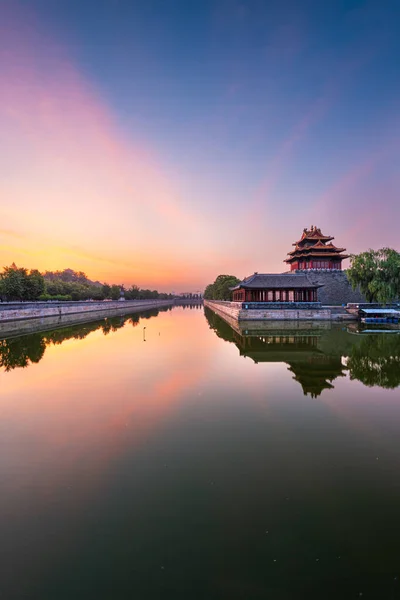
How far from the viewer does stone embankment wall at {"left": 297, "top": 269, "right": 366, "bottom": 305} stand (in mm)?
52031

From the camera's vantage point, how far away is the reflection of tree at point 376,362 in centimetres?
1191

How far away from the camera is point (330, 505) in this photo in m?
4.55

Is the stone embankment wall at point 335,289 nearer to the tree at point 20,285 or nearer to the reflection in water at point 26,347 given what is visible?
the reflection in water at point 26,347

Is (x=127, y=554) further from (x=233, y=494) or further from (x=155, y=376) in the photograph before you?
(x=155, y=376)

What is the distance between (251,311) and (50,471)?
31.1m

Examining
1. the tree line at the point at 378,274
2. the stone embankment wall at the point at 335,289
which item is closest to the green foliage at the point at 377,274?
the tree line at the point at 378,274

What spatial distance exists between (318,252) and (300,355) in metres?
42.0

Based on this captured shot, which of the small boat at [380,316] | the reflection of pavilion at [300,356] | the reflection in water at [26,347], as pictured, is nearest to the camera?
the reflection of pavilion at [300,356]

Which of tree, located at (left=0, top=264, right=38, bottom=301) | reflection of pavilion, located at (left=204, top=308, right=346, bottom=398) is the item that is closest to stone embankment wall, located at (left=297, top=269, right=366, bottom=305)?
reflection of pavilion, located at (left=204, top=308, right=346, bottom=398)

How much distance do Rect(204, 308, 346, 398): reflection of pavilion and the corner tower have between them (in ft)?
103

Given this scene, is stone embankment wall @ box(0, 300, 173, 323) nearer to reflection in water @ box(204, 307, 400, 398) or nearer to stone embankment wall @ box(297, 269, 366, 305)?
reflection in water @ box(204, 307, 400, 398)

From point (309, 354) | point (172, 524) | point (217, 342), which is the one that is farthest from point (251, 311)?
point (172, 524)

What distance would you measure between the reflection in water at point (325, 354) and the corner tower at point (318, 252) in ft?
105

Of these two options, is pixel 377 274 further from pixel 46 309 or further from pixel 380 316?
pixel 46 309
